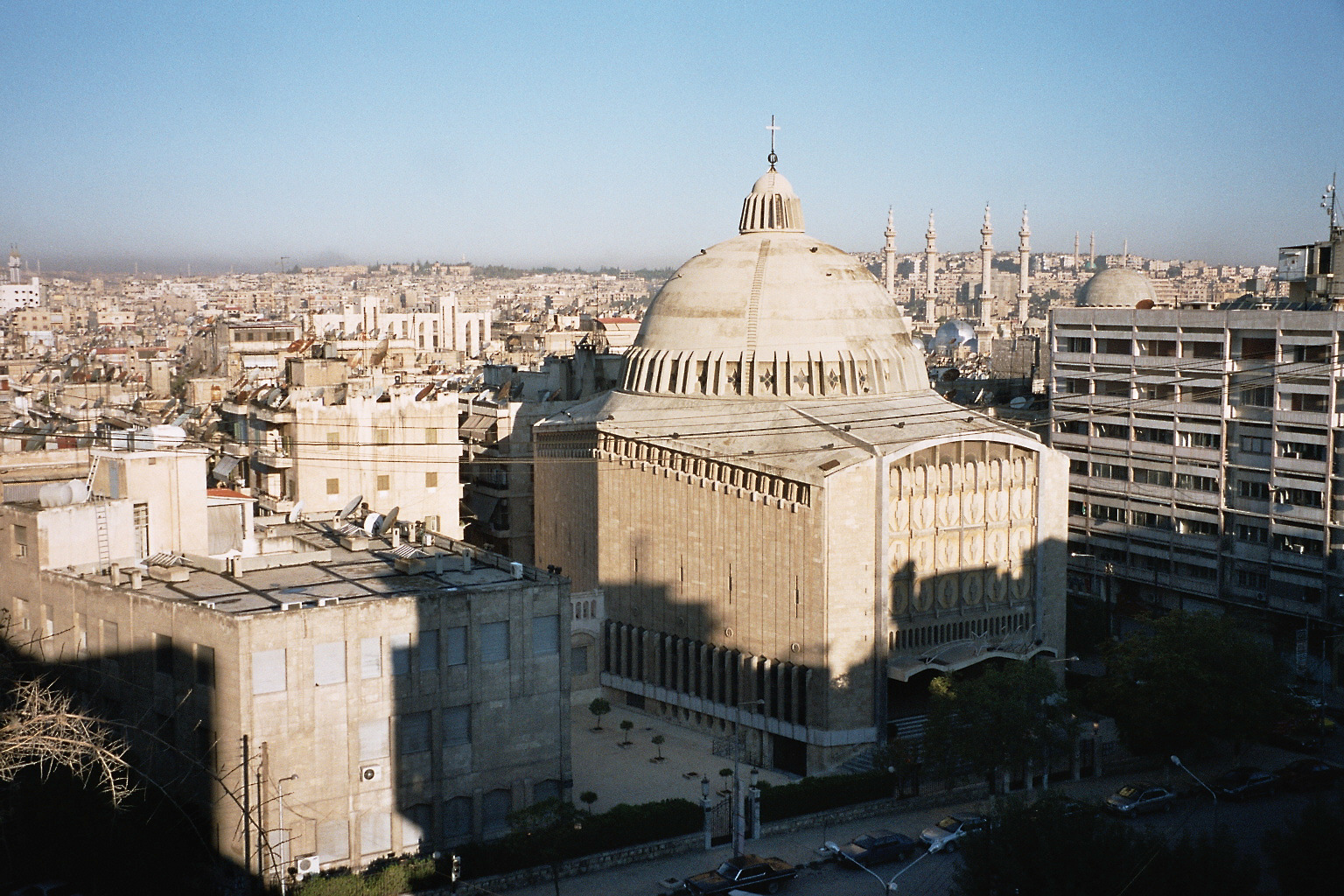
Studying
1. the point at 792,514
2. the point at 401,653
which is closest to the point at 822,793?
the point at 792,514

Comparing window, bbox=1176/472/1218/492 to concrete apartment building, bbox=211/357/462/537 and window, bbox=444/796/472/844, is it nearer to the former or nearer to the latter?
concrete apartment building, bbox=211/357/462/537

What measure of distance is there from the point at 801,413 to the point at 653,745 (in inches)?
391

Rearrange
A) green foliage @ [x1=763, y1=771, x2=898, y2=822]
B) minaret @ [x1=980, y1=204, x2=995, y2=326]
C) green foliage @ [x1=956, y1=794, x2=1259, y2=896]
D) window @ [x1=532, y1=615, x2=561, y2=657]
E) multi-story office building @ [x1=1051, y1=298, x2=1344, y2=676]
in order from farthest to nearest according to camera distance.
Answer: minaret @ [x1=980, y1=204, x2=995, y2=326], multi-story office building @ [x1=1051, y1=298, x2=1344, y2=676], green foliage @ [x1=763, y1=771, x2=898, y2=822], window @ [x1=532, y1=615, x2=561, y2=657], green foliage @ [x1=956, y1=794, x2=1259, y2=896]

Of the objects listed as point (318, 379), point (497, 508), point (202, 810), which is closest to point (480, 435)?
point (497, 508)

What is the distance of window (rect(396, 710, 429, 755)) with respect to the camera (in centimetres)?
2997

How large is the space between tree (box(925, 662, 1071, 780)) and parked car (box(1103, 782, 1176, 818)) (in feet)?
5.69

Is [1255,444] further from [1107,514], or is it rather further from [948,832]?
[948,832]

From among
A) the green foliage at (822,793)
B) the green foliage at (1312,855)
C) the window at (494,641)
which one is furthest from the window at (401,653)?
the green foliage at (1312,855)

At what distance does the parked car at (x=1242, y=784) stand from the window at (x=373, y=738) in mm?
18593

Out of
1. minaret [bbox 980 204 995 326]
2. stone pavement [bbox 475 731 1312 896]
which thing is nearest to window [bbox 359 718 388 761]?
stone pavement [bbox 475 731 1312 896]

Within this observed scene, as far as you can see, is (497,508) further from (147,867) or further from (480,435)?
(147,867)

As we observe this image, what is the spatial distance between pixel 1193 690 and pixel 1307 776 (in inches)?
126

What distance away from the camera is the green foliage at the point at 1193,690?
3700 cm

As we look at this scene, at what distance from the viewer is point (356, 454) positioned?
48.5 m
